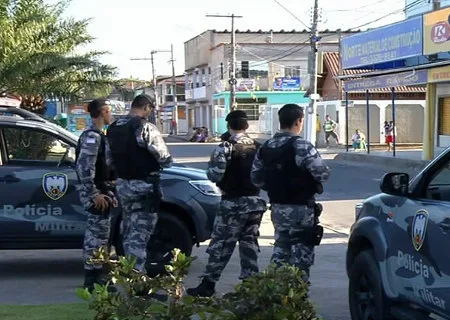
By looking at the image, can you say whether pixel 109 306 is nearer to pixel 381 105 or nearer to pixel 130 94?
pixel 130 94

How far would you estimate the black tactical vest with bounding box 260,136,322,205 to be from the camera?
244 inches

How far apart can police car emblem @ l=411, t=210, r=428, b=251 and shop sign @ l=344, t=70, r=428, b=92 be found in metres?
21.9

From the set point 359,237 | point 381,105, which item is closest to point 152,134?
point 359,237

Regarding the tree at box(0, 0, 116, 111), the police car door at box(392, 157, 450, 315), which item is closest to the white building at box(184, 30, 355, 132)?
the tree at box(0, 0, 116, 111)

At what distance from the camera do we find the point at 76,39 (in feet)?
63.2

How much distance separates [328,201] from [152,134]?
1094 centimetres

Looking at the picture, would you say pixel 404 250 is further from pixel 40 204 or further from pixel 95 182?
pixel 40 204

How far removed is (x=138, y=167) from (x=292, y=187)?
1409 millimetres

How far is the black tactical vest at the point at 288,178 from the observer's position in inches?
244

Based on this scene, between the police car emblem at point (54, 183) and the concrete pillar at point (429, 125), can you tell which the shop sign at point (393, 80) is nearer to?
the concrete pillar at point (429, 125)

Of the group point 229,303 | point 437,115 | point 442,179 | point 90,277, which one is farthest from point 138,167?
point 437,115

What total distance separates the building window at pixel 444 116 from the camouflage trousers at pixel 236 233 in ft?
68.5

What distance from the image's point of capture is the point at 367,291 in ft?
18.5

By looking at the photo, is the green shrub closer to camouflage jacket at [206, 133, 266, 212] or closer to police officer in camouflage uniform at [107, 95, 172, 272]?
police officer in camouflage uniform at [107, 95, 172, 272]
